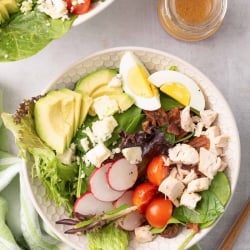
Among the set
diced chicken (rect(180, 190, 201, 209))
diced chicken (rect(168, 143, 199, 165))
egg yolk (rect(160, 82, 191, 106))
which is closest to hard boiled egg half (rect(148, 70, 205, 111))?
egg yolk (rect(160, 82, 191, 106))

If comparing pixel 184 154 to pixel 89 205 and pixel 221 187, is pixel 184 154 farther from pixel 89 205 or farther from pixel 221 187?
pixel 89 205

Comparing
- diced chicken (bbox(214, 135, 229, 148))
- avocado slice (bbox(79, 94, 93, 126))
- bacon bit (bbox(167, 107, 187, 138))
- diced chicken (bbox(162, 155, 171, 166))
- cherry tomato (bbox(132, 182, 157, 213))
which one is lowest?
cherry tomato (bbox(132, 182, 157, 213))

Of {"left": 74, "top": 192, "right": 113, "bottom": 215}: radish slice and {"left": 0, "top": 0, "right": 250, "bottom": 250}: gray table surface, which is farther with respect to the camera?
{"left": 0, "top": 0, "right": 250, "bottom": 250}: gray table surface

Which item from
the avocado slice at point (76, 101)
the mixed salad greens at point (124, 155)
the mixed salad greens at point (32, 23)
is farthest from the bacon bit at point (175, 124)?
the mixed salad greens at point (32, 23)

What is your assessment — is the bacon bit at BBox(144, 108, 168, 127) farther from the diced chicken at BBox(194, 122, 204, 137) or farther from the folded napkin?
the folded napkin

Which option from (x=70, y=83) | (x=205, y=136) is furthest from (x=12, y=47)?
(x=205, y=136)

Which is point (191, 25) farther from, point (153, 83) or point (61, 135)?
point (61, 135)

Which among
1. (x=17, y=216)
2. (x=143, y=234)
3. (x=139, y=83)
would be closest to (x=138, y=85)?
(x=139, y=83)
